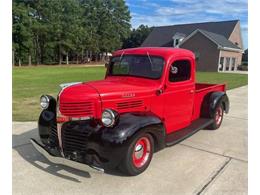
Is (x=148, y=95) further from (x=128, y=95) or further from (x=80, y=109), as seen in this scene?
(x=80, y=109)

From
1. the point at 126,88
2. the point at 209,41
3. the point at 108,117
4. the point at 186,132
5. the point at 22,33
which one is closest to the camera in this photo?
the point at 108,117

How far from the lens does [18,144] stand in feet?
17.2

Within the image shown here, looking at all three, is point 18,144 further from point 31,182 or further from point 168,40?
point 168,40

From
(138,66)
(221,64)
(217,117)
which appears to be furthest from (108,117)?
(221,64)

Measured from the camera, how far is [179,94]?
5004 mm

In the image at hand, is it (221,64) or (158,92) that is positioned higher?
(221,64)

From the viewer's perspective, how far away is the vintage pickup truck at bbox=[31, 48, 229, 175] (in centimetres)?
365

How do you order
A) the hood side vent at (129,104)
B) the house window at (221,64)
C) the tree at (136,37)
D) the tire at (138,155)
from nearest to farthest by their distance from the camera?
the tire at (138,155), the hood side vent at (129,104), the house window at (221,64), the tree at (136,37)

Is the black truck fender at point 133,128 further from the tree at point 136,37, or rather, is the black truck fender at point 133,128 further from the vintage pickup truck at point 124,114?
the tree at point 136,37

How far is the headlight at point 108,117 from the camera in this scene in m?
3.62

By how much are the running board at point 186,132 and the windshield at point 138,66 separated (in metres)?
1.10

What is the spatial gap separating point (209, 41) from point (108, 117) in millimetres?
34033

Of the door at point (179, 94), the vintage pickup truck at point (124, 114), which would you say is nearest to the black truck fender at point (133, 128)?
the vintage pickup truck at point (124, 114)
